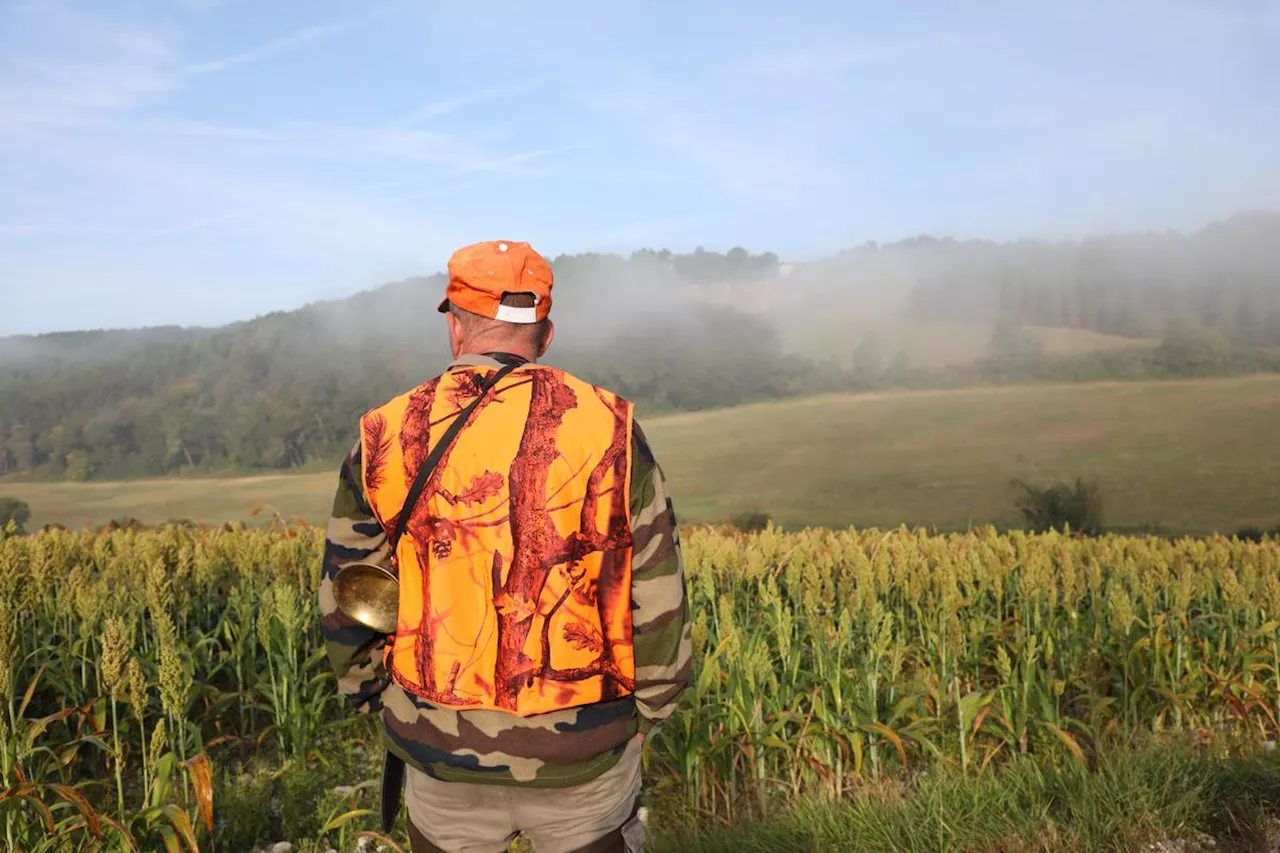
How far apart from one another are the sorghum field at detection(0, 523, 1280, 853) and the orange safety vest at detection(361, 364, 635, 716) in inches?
61.6

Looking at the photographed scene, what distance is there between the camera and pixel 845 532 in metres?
8.47

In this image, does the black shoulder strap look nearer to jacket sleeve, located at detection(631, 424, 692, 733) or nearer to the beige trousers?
jacket sleeve, located at detection(631, 424, 692, 733)

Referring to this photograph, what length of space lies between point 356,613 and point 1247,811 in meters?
3.68

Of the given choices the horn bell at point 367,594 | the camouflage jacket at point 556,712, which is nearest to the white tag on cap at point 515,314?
the camouflage jacket at point 556,712

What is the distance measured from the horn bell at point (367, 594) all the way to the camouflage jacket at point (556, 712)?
6 cm

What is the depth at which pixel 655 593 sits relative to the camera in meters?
2.10

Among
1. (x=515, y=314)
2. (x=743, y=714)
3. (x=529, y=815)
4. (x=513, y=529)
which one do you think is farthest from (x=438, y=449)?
(x=743, y=714)

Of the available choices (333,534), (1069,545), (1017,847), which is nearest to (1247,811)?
(1017,847)

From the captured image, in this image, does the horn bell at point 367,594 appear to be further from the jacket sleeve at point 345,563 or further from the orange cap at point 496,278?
the orange cap at point 496,278

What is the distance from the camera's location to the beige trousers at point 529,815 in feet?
6.84

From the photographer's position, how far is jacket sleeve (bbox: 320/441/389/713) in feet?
7.04

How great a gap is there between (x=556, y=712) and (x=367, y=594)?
53 centimetres

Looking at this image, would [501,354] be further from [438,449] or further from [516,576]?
[516,576]

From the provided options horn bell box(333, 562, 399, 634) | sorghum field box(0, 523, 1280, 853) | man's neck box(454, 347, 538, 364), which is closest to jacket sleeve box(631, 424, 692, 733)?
man's neck box(454, 347, 538, 364)
